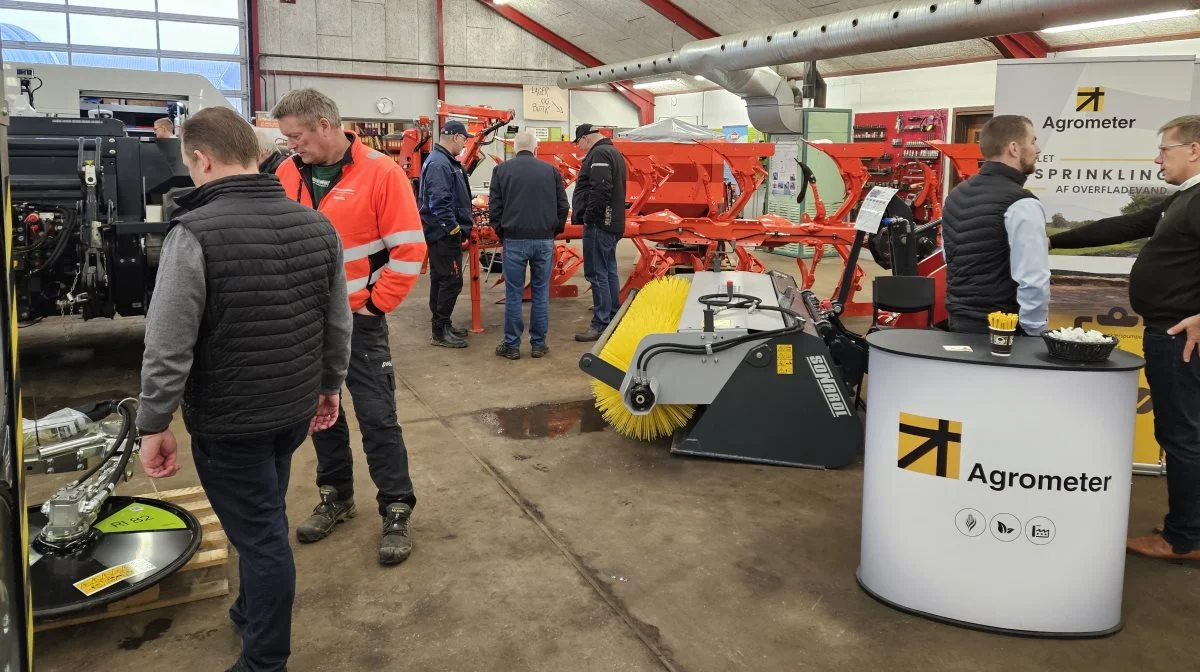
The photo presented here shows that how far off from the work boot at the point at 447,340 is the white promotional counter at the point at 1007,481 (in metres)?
4.18

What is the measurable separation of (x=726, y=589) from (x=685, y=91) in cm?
1617

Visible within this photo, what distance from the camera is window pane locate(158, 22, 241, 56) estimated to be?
47.8 feet

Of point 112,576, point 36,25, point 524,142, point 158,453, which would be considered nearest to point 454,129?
point 524,142

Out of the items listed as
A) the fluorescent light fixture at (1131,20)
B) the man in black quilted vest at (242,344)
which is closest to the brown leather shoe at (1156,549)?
the man in black quilted vest at (242,344)

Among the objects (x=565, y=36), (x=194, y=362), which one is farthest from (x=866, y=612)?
(x=565, y=36)

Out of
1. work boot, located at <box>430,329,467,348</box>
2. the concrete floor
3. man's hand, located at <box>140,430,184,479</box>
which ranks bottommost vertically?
the concrete floor

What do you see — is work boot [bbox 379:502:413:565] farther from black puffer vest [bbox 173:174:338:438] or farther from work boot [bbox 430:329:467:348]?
work boot [bbox 430:329:467:348]

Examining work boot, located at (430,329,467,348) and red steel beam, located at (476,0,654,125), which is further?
red steel beam, located at (476,0,654,125)

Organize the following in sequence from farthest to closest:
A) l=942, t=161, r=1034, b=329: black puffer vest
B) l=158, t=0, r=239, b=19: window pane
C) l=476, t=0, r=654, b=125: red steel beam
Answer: l=476, t=0, r=654, b=125: red steel beam, l=158, t=0, r=239, b=19: window pane, l=942, t=161, r=1034, b=329: black puffer vest

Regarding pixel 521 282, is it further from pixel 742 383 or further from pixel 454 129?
pixel 742 383

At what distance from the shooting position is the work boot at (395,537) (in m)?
2.91

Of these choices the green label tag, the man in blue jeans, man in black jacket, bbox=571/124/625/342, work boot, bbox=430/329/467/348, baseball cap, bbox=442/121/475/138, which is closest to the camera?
the green label tag

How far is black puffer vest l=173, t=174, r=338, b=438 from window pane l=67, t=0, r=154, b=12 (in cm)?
1478

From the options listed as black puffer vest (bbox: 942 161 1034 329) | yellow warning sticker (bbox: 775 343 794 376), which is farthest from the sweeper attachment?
black puffer vest (bbox: 942 161 1034 329)
